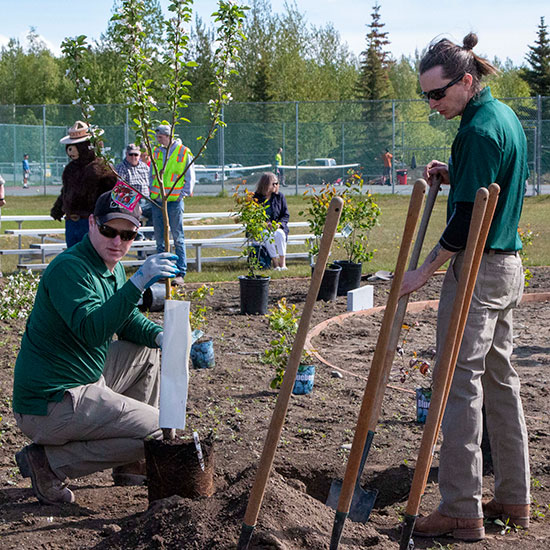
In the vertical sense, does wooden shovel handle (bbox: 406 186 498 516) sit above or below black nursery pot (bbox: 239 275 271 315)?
above

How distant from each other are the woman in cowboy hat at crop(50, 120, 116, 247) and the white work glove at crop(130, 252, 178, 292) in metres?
4.44

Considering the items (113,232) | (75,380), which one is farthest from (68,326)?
(113,232)

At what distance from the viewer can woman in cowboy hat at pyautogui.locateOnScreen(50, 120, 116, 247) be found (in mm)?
7891

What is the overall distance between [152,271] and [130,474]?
1.31 metres

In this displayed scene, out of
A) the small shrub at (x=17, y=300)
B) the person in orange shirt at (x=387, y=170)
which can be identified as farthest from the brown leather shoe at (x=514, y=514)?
the person in orange shirt at (x=387, y=170)

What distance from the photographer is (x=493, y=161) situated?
3.32m

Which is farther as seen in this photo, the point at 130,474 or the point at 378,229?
the point at 378,229

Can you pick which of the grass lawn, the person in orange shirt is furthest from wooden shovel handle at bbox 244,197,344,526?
the person in orange shirt

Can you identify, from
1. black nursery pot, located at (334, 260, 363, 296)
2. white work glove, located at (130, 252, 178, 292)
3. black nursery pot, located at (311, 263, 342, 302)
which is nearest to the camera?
white work glove, located at (130, 252, 178, 292)

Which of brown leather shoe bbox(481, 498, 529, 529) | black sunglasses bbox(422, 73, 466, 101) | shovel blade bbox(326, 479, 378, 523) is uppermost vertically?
black sunglasses bbox(422, 73, 466, 101)

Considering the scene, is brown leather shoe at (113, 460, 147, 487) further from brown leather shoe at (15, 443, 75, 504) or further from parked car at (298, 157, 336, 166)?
parked car at (298, 157, 336, 166)

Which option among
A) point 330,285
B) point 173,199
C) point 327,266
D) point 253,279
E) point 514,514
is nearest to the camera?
point 514,514

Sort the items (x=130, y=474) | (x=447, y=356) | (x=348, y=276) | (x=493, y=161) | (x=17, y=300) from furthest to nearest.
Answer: (x=348, y=276)
(x=17, y=300)
(x=130, y=474)
(x=493, y=161)
(x=447, y=356)

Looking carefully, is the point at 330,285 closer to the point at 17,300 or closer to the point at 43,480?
the point at 17,300
